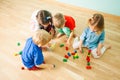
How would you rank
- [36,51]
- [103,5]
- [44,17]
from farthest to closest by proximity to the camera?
[103,5]
[44,17]
[36,51]

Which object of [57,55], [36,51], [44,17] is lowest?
[57,55]

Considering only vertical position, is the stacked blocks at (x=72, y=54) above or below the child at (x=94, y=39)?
below

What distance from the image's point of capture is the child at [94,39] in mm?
1510

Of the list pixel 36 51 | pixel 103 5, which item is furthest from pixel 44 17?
pixel 103 5

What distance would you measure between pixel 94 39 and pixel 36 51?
63 cm

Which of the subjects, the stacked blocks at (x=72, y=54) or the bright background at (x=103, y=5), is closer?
the stacked blocks at (x=72, y=54)

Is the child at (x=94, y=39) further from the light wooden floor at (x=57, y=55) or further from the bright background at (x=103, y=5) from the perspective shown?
the bright background at (x=103, y=5)

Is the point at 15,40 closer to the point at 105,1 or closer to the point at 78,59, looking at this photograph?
the point at 78,59

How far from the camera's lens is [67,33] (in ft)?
6.30

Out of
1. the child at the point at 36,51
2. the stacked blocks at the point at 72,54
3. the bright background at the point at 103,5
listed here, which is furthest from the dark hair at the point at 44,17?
the bright background at the point at 103,5

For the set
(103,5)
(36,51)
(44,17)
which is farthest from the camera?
(103,5)

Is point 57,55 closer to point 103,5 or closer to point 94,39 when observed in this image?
point 94,39

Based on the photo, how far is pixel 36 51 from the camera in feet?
4.76

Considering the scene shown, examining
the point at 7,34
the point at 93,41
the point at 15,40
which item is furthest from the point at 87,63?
the point at 7,34
